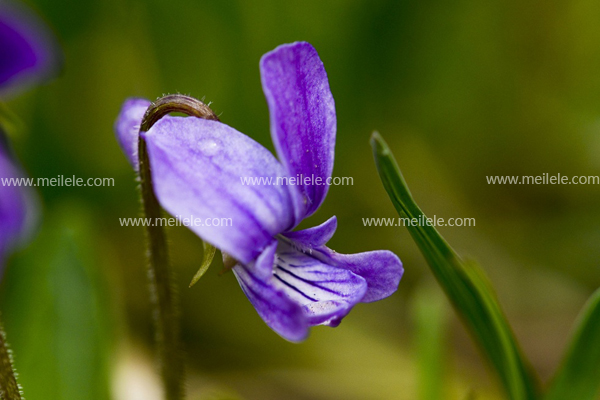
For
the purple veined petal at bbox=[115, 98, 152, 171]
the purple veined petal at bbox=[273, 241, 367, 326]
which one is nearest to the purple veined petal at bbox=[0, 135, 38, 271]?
the purple veined petal at bbox=[115, 98, 152, 171]

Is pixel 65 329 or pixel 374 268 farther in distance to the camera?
pixel 65 329

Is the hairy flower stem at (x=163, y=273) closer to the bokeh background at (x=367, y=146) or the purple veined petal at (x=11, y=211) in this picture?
the purple veined petal at (x=11, y=211)

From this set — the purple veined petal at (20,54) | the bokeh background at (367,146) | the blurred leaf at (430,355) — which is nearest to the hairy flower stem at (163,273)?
the blurred leaf at (430,355)

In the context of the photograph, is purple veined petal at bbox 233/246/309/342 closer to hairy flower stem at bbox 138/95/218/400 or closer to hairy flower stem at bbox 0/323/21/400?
hairy flower stem at bbox 138/95/218/400

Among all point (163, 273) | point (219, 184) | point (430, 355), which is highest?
point (219, 184)

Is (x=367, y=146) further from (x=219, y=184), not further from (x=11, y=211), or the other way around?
(x=219, y=184)

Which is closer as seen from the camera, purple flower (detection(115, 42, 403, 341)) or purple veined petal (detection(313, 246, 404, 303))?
purple flower (detection(115, 42, 403, 341))

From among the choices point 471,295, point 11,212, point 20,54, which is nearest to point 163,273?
point 471,295

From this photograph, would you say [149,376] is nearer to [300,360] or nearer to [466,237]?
[300,360]
